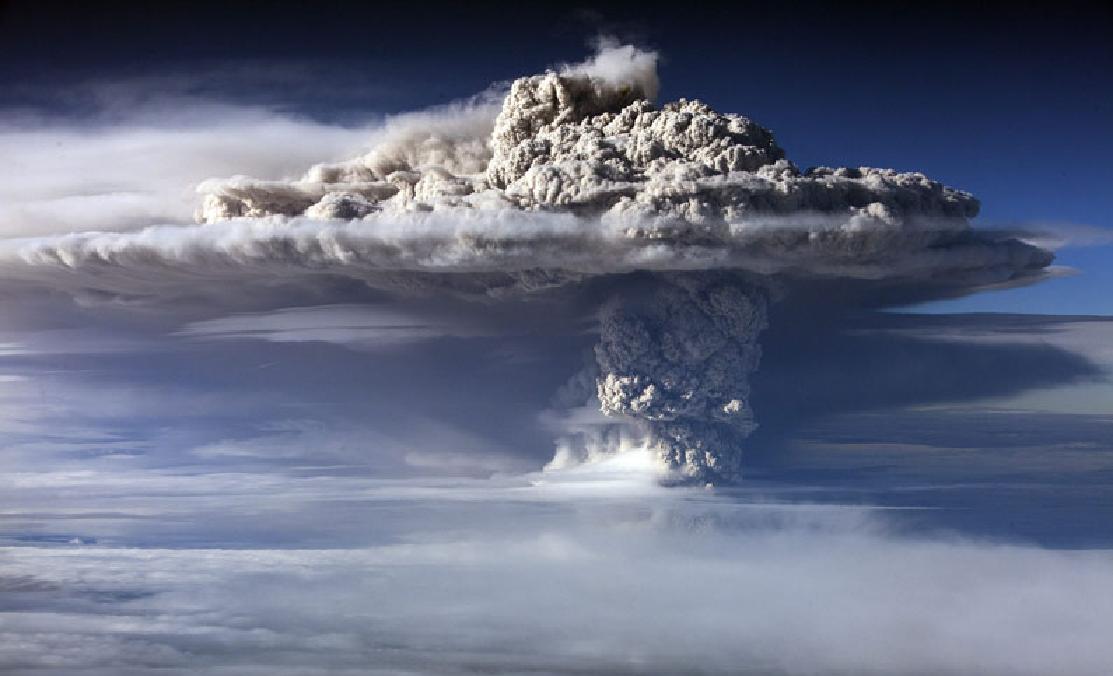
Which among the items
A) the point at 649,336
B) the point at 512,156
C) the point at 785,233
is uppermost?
the point at 512,156

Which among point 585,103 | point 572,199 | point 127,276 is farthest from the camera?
point 127,276

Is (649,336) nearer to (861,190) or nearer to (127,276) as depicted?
(861,190)

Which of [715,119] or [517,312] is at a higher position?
[715,119]

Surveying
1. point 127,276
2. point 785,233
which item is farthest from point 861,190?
point 127,276

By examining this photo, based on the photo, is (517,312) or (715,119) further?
(517,312)

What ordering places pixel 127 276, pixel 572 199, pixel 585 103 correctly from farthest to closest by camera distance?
pixel 127 276, pixel 585 103, pixel 572 199

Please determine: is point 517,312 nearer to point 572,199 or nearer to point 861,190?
point 572,199
